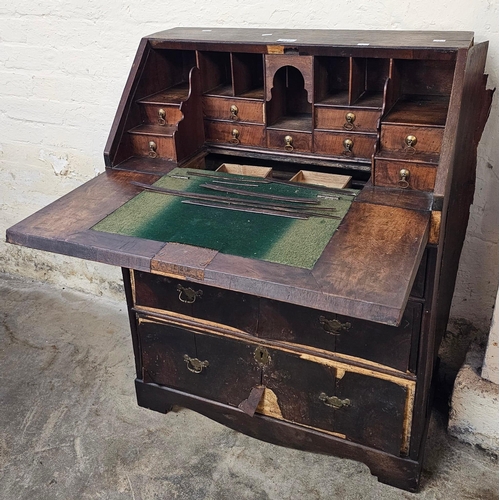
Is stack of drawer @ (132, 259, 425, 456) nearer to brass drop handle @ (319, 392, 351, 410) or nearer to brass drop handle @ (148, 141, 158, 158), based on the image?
brass drop handle @ (319, 392, 351, 410)

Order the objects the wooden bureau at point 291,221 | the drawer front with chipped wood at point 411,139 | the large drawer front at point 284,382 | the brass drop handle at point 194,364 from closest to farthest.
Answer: the wooden bureau at point 291,221, the drawer front with chipped wood at point 411,139, the large drawer front at point 284,382, the brass drop handle at point 194,364

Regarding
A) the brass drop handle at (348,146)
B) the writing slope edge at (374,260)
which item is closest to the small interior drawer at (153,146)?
the brass drop handle at (348,146)

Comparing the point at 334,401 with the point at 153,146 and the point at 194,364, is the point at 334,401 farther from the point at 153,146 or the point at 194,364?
the point at 153,146

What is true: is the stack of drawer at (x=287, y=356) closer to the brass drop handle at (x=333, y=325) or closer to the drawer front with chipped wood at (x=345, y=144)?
the brass drop handle at (x=333, y=325)

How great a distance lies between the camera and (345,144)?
1.97 m

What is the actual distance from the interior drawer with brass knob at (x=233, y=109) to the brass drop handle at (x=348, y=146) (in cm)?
31

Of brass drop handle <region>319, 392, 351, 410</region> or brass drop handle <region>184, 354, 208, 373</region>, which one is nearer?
brass drop handle <region>319, 392, 351, 410</region>

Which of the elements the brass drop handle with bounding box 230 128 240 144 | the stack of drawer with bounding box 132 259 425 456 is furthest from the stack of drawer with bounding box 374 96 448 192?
the brass drop handle with bounding box 230 128 240 144

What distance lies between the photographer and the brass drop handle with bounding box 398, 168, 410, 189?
1.78 metres

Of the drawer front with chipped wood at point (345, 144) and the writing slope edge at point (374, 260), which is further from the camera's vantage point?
the drawer front with chipped wood at point (345, 144)

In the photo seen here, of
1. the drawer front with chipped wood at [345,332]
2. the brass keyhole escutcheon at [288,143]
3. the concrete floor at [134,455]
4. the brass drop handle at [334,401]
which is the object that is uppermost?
the brass keyhole escutcheon at [288,143]

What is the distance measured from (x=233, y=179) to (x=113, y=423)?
1229 millimetres

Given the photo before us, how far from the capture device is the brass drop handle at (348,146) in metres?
1.96

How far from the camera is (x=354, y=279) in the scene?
1.41 m
